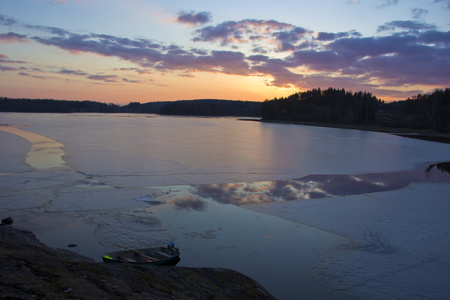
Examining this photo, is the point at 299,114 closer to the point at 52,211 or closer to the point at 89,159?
the point at 89,159

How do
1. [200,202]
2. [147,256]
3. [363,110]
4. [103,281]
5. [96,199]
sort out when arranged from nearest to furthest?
[103,281] < [147,256] < [96,199] < [200,202] < [363,110]

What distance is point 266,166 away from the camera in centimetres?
1333

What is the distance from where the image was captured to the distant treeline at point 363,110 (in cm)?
5100

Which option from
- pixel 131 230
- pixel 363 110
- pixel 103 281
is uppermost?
pixel 363 110

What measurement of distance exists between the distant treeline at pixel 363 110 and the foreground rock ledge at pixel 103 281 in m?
46.8

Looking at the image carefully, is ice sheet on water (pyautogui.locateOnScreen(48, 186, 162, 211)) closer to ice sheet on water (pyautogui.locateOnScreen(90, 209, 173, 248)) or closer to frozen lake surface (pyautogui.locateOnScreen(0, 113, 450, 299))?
frozen lake surface (pyautogui.locateOnScreen(0, 113, 450, 299))

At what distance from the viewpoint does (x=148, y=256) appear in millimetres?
4879

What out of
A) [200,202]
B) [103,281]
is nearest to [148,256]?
[103,281]

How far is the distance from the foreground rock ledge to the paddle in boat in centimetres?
80

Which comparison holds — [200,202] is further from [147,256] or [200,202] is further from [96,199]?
[147,256]

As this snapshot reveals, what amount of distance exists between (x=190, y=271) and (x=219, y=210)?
142 inches

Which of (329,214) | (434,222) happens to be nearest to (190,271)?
(329,214)

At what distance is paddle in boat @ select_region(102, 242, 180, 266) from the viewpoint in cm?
464

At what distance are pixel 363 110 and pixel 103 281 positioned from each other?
227 feet
